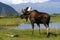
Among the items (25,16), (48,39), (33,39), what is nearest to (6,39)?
(33,39)

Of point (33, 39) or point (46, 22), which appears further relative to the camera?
point (46, 22)

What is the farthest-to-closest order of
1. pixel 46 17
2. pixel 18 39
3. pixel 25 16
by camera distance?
pixel 25 16 < pixel 46 17 < pixel 18 39

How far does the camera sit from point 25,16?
21.6 m

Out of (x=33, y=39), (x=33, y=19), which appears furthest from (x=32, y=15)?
(x=33, y=39)

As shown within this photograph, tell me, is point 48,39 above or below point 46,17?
below

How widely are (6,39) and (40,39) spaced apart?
2781 mm

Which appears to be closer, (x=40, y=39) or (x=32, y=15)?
(x=40, y=39)

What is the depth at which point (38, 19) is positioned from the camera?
20.5 meters

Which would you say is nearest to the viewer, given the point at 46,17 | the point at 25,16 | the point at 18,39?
the point at 18,39

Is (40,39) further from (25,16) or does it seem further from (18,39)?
(25,16)

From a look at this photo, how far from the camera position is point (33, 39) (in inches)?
687

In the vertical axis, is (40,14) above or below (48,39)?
above

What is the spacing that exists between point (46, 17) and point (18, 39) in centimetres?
387

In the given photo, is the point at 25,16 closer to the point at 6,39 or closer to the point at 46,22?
the point at 46,22
